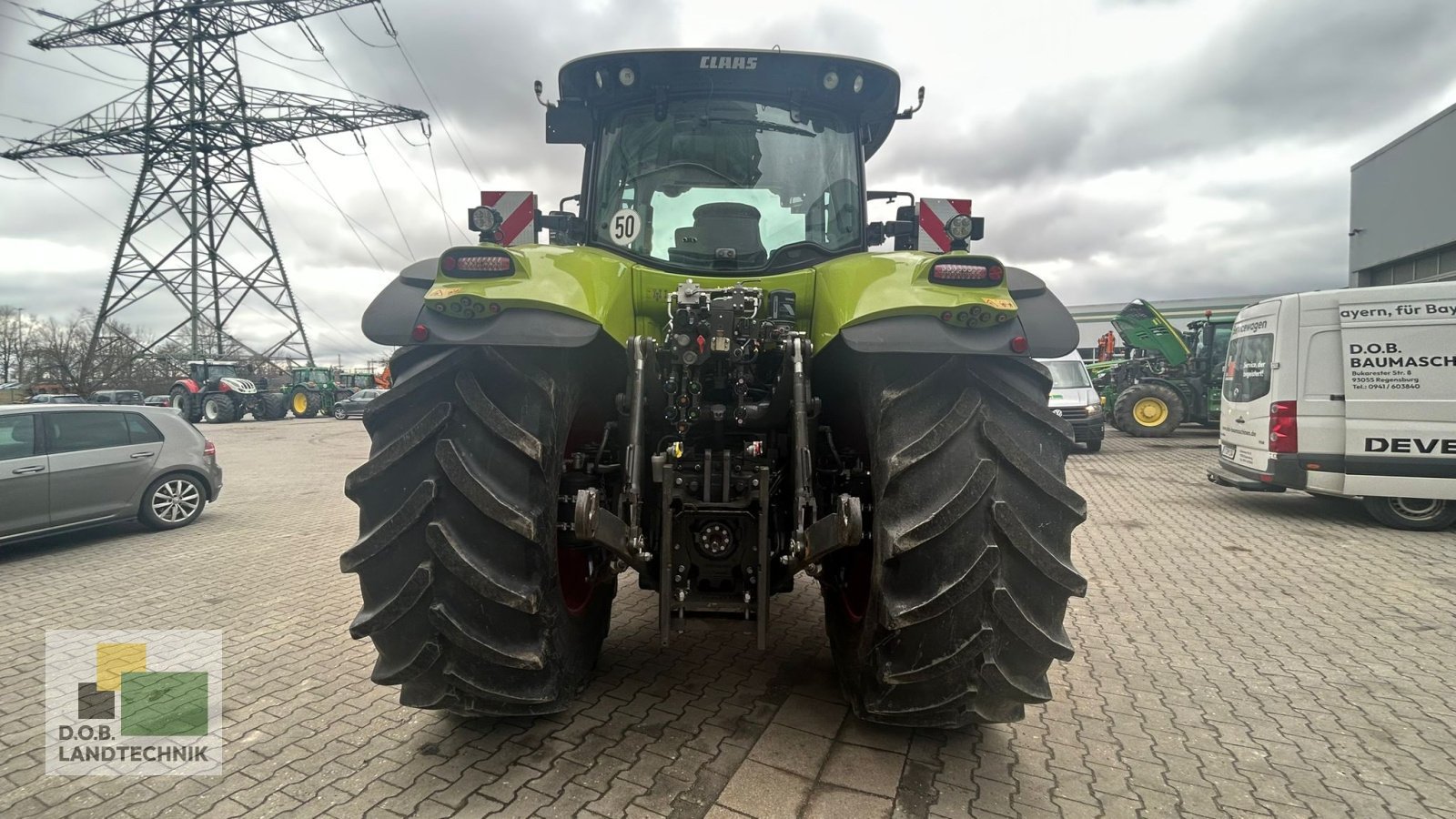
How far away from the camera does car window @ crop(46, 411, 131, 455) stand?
7.23 metres

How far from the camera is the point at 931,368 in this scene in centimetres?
254

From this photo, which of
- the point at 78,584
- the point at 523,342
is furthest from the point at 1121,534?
the point at 78,584

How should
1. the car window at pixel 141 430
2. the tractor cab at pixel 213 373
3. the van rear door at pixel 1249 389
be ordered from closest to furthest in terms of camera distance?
the car window at pixel 141 430, the van rear door at pixel 1249 389, the tractor cab at pixel 213 373

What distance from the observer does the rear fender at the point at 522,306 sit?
243 centimetres

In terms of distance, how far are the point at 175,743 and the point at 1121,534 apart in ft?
25.8

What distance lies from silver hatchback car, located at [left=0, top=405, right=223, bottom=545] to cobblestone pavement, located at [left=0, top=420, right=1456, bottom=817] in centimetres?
112

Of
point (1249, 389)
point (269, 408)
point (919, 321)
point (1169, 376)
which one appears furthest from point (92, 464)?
point (269, 408)

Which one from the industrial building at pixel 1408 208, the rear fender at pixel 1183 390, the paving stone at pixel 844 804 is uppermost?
the industrial building at pixel 1408 208

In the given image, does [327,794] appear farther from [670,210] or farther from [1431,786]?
[1431,786]

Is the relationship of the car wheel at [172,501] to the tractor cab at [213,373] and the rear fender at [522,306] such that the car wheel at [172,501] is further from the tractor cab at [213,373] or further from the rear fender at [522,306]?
the tractor cab at [213,373]

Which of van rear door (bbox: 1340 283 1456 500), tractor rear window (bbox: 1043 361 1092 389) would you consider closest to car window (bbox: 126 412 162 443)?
van rear door (bbox: 1340 283 1456 500)

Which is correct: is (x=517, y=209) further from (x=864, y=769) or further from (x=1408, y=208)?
(x=1408, y=208)

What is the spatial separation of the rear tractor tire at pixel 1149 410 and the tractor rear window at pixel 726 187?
50.7ft

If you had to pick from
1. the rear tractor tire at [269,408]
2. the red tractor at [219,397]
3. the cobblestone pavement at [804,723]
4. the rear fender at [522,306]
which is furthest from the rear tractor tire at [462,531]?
the rear tractor tire at [269,408]
